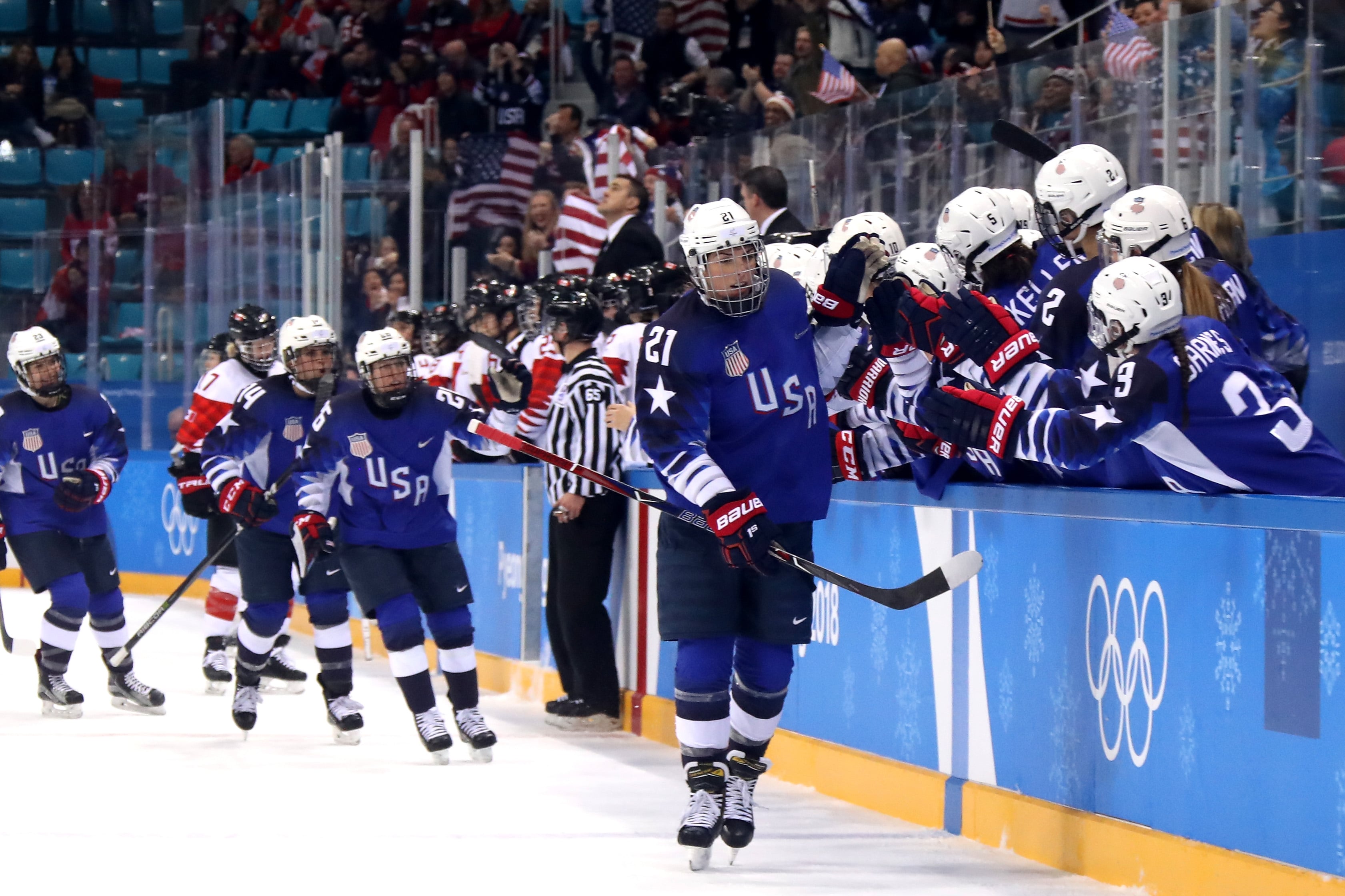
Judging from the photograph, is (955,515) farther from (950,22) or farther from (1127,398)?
(950,22)

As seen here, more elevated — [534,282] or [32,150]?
[32,150]

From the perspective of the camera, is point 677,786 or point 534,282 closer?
point 677,786

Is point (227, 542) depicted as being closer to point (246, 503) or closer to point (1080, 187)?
point (246, 503)

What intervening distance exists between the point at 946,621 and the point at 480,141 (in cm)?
647

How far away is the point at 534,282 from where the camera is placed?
34.8ft

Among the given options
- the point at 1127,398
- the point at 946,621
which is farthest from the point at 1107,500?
the point at 946,621

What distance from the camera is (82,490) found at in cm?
778

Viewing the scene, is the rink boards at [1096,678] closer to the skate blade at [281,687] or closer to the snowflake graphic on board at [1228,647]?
the snowflake graphic on board at [1228,647]

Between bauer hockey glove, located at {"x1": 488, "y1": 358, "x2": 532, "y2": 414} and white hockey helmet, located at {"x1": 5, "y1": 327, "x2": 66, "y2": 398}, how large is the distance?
1.83 m

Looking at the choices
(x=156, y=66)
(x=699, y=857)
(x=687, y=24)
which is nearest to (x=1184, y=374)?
(x=699, y=857)

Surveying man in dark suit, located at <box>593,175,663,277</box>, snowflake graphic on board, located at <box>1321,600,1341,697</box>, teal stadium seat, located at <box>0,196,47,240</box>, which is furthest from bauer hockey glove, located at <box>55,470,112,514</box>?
teal stadium seat, located at <box>0,196,47,240</box>

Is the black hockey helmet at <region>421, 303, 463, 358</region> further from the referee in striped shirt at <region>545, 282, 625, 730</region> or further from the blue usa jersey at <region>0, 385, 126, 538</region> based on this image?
the referee in striped shirt at <region>545, 282, 625, 730</region>

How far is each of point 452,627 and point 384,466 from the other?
629 mm

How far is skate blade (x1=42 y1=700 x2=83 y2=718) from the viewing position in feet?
25.7
